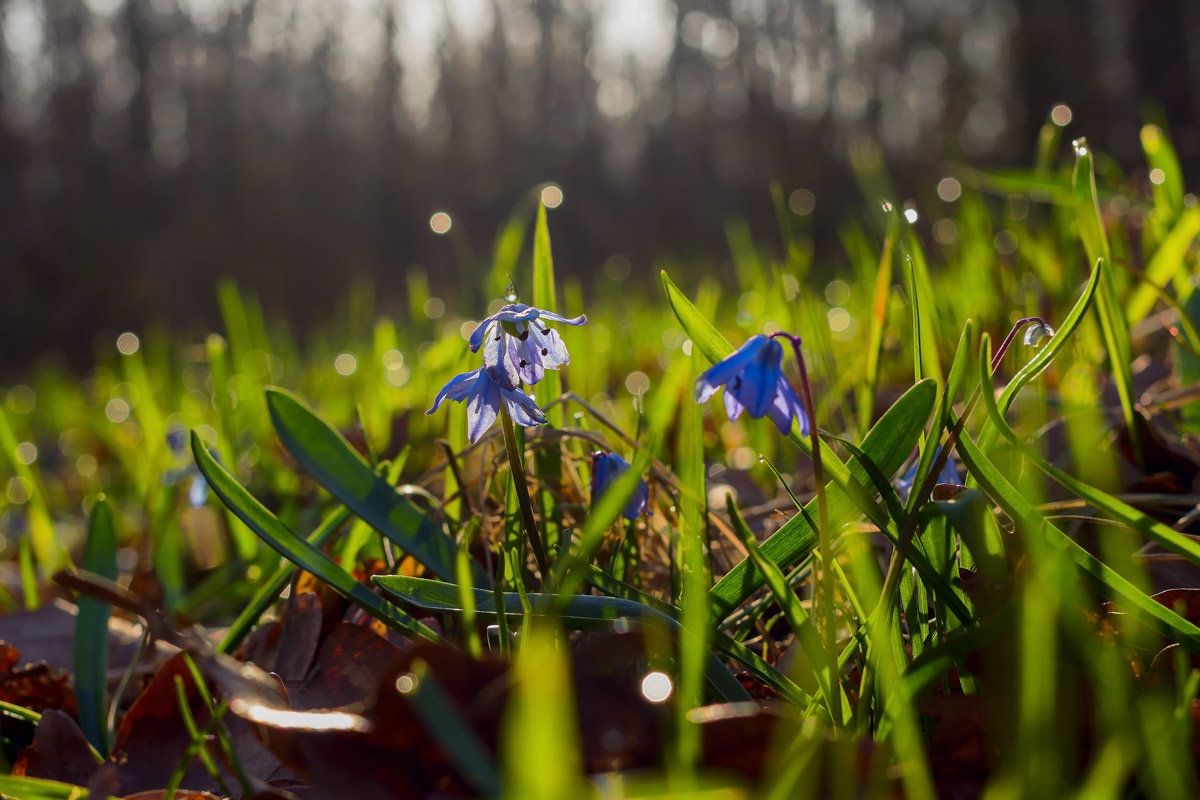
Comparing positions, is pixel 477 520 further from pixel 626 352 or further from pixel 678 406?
pixel 626 352

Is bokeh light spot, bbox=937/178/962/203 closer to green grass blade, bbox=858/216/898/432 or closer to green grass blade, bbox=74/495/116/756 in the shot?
green grass blade, bbox=858/216/898/432

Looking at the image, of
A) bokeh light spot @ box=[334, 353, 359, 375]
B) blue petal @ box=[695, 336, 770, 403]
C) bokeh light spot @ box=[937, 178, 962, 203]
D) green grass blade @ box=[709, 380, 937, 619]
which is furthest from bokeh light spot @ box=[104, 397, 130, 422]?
blue petal @ box=[695, 336, 770, 403]

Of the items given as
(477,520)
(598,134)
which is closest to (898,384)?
(477,520)

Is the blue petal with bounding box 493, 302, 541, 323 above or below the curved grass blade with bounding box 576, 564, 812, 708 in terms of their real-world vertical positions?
above

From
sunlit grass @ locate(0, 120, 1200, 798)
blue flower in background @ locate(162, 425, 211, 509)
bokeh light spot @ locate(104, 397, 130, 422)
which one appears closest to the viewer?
sunlit grass @ locate(0, 120, 1200, 798)

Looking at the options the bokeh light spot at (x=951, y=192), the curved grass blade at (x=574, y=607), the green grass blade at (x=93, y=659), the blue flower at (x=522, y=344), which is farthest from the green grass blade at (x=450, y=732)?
the bokeh light spot at (x=951, y=192)
